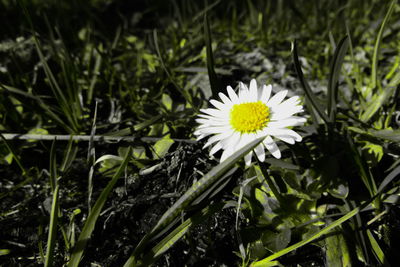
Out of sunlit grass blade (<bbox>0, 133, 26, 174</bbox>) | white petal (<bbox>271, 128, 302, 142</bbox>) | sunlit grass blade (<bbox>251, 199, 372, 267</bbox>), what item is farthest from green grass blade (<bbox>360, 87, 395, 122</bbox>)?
sunlit grass blade (<bbox>0, 133, 26, 174</bbox>)

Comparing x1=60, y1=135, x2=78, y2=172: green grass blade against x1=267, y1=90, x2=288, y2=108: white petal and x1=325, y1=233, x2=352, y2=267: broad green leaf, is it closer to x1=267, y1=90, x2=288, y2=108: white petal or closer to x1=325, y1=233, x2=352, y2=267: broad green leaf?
x1=267, y1=90, x2=288, y2=108: white petal

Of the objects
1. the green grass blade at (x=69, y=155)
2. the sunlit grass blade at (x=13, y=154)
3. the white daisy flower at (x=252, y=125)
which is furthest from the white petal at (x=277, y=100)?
the sunlit grass blade at (x=13, y=154)

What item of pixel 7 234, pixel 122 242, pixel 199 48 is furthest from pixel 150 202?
pixel 199 48

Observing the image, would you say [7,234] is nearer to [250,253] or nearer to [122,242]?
[122,242]

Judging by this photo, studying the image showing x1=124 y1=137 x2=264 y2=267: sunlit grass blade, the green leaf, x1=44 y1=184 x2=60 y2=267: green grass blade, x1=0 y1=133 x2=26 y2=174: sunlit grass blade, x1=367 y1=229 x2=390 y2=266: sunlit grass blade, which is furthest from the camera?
the green leaf

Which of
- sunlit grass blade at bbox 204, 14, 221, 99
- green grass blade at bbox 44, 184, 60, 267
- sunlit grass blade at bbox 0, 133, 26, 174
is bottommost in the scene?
green grass blade at bbox 44, 184, 60, 267
